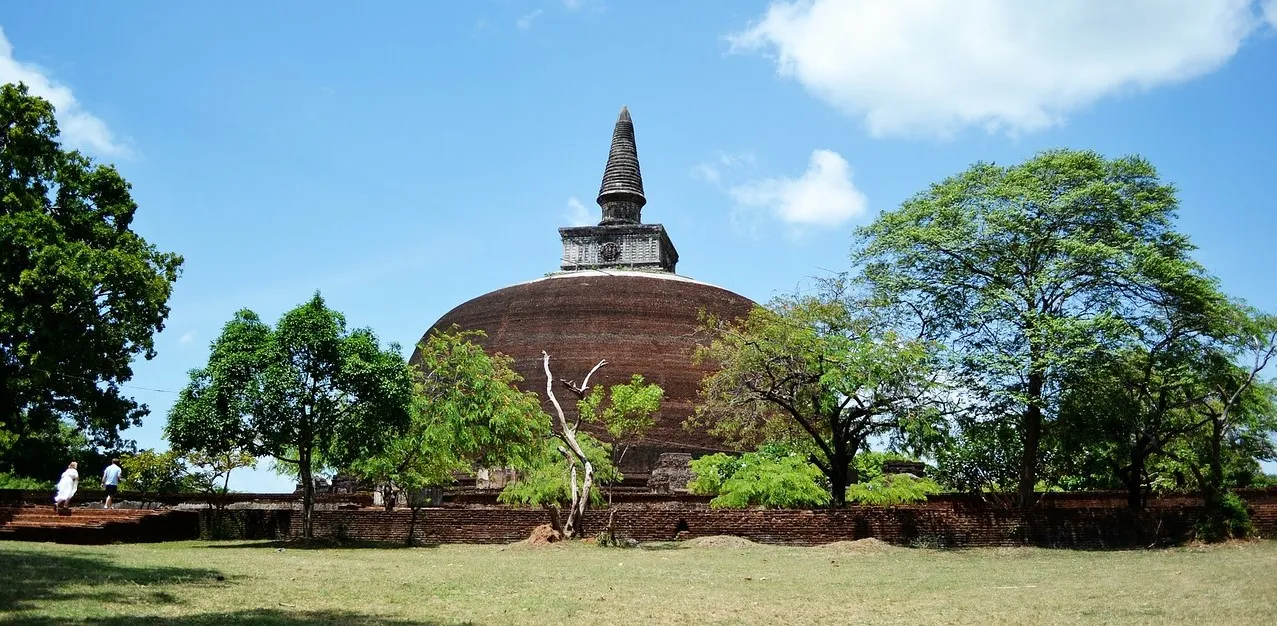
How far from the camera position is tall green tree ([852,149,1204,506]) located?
19.8m

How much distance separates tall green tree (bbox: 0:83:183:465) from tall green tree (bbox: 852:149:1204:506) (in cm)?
1801

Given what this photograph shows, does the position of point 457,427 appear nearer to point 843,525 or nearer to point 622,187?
point 843,525

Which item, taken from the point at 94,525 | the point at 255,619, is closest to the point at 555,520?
the point at 94,525

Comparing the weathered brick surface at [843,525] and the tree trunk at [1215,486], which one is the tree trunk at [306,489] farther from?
the tree trunk at [1215,486]

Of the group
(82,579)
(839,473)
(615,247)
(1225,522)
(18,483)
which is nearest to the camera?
(82,579)

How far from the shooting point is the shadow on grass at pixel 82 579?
8.21m

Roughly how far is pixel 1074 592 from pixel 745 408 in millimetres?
12373

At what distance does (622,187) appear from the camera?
162ft

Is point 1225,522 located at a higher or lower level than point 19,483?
lower

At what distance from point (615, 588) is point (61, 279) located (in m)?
18.5

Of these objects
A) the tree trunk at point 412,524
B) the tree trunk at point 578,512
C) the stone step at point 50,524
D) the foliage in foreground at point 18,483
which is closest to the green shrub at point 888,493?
the tree trunk at point 578,512

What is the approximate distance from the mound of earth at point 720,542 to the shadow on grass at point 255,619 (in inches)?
432

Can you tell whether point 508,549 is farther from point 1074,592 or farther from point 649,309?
point 649,309

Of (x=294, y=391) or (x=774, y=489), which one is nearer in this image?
(x=294, y=391)
